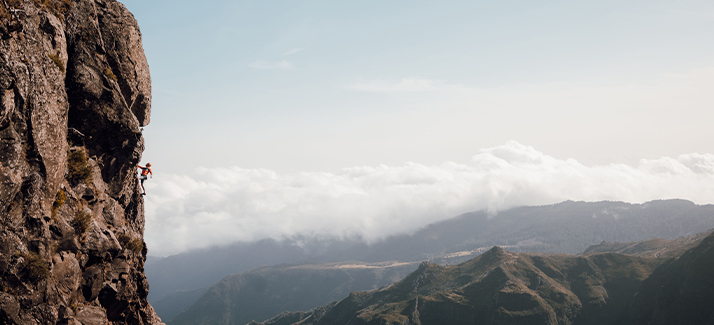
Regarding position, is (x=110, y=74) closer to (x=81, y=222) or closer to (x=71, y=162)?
(x=71, y=162)

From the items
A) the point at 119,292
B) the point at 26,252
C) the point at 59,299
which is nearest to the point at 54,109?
the point at 26,252

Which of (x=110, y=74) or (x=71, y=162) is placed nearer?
(x=71, y=162)

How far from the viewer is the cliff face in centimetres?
2330

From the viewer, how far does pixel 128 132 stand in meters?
34.6

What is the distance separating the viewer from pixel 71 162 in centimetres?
2958

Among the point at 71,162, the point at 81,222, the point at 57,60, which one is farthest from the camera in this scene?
the point at 71,162

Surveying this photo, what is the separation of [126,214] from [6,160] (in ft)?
51.8

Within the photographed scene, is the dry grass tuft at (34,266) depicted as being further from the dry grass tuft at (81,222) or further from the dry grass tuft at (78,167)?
the dry grass tuft at (78,167)

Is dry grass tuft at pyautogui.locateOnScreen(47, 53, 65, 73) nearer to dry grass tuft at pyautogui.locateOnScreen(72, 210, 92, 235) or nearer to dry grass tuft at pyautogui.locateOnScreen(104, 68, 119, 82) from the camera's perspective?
dry grass tuft at pyautogui.locateOnScreen(104, 68, 119, 82)

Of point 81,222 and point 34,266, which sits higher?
point 81,222

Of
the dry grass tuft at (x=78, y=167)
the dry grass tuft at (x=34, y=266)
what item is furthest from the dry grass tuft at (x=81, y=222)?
the dry grass tuft at (x=34, y=266)

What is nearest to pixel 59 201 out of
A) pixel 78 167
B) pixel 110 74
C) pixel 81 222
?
pixel 81 222

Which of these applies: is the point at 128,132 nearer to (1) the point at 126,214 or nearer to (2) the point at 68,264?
(1) the point at 126,214

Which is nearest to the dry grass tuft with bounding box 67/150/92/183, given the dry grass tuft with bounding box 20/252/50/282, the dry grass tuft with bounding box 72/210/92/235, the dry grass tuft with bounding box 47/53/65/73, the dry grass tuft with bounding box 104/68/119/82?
the dry grass tuft with bounding box 72/210/92/235
